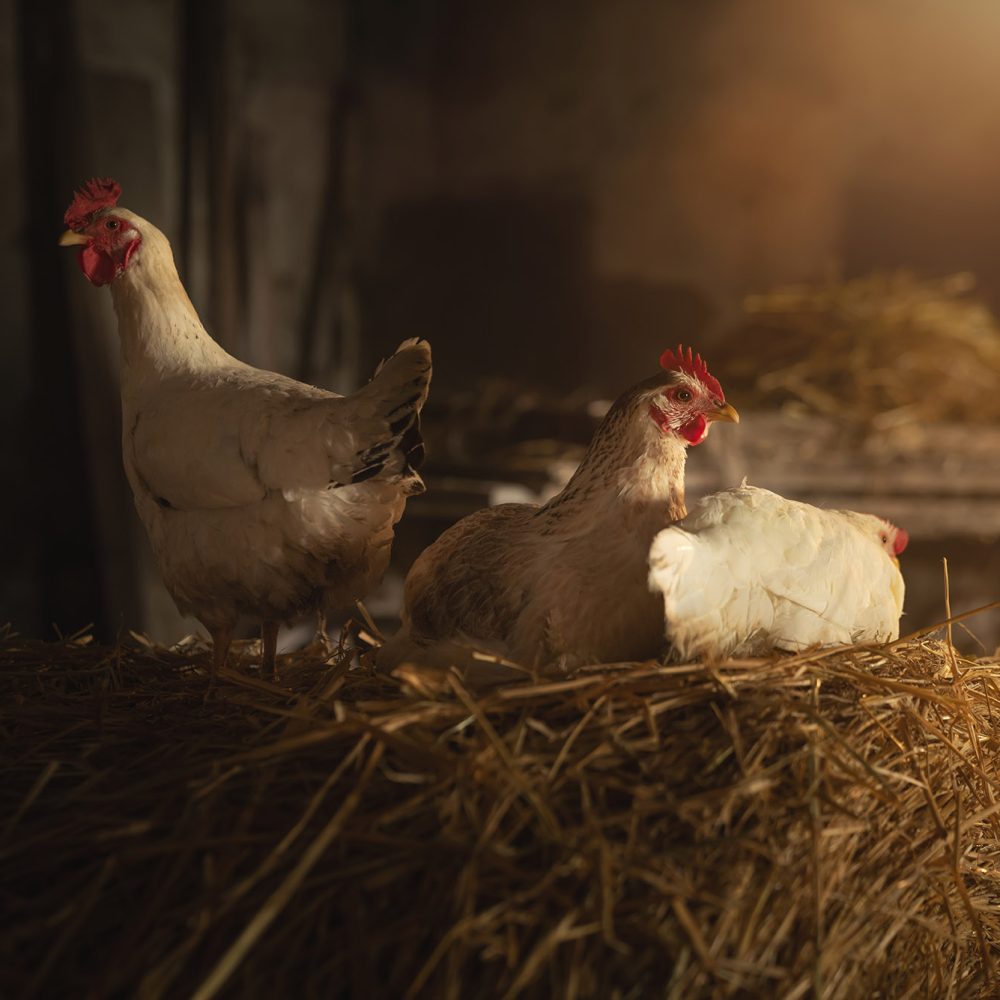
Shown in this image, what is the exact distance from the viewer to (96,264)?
148cm

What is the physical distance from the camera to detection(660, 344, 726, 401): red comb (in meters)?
1.24

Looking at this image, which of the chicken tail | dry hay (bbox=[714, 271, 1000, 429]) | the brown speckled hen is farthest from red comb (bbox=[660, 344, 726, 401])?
dry hay (bbox=[714, 271, 1000, 429])

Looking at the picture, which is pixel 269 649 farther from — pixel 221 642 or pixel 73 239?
pixel 73 239

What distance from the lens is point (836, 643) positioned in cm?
119

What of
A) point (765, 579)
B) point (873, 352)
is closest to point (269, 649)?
point (765, 579)

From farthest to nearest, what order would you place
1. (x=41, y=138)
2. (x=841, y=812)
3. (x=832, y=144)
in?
(x=832, y=144)
(x=41, y=138)
(x=841, y=812)

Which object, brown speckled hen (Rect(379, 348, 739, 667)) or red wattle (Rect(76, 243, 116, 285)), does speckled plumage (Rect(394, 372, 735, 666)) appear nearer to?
brown speckled hen (Rect(379, 348, 739, 667))

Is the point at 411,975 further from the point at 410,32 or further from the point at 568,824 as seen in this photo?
the point at 410,32

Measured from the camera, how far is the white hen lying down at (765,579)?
3.47 feet

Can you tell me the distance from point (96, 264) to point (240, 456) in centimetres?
44

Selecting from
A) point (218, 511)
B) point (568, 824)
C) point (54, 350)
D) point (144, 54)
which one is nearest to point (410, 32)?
point (144, 54)

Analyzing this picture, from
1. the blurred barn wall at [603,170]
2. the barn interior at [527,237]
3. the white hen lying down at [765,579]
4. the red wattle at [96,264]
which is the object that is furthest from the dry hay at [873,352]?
the red wattle at [96,264]

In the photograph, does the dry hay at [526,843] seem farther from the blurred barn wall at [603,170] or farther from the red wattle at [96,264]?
the blurred barn wall at [603,170]

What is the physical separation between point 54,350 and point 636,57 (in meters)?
2.30
